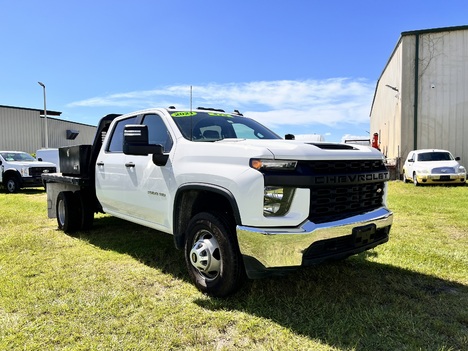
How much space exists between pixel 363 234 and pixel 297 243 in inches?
28.2

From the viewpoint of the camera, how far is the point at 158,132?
14.5 ft

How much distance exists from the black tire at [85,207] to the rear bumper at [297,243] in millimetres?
3889

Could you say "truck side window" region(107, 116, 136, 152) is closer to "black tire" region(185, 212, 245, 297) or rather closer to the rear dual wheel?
the rear dual wheel

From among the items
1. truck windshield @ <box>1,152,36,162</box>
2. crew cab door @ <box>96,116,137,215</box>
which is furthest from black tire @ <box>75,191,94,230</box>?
truck windshield @ <box>1,152,36,162</box>

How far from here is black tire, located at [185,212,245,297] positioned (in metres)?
3.22

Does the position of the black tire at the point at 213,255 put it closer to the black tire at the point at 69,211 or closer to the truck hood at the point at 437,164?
the black tire at the point at 69,211

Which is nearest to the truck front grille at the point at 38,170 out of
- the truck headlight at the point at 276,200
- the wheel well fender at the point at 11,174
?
the wheel well fender at the point at 11,174

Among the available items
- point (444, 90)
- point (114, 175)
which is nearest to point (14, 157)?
point (114, 175)

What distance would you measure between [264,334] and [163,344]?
0.75 metres

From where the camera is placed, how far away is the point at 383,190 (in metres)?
3.85

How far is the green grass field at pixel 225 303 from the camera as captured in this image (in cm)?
275

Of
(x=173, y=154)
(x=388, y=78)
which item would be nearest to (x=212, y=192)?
(x=173, y=154)

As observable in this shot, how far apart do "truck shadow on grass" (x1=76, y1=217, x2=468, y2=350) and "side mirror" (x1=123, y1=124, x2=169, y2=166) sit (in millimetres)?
1322

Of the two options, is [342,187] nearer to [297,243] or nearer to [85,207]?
[297,243]
